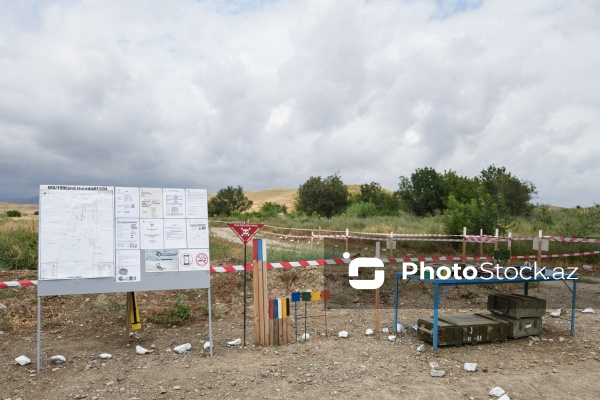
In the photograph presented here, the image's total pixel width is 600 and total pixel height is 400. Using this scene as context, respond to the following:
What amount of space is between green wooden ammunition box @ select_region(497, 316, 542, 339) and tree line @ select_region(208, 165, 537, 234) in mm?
12429

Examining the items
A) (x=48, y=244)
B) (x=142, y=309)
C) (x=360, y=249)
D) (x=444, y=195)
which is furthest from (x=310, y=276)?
(x=444, y=195)

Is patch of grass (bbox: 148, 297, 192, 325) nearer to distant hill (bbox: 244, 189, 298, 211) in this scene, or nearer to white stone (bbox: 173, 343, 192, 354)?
white stone (bbox: 173, 343, 192, 354)

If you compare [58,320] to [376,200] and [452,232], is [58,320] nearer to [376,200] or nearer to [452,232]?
[452,232]

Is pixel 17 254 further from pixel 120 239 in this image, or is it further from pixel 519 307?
pixel 519 307

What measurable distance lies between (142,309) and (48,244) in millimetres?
3127

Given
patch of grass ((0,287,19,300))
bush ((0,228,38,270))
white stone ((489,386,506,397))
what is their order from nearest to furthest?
1. white stone ((489,386,506,397))
2. patch of grass ((0,287,19,300))
3. bush ((0,228,38,270))

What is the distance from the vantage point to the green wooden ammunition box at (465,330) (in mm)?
6969

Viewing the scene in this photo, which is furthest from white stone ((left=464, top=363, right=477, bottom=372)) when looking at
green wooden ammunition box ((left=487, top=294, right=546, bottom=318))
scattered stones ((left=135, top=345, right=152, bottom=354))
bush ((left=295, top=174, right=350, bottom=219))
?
bush ((left=295, top=174, right=350, bottom=219))

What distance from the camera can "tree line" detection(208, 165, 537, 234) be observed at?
2033cm

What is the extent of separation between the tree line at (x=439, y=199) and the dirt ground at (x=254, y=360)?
1095 cm

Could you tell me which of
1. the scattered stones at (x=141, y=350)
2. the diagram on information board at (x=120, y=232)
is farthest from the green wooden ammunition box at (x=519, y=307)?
the scattered stones at (x=141, y=350)

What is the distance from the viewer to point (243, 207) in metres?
74.6

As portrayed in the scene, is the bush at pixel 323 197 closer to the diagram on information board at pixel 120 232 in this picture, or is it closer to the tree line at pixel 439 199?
the tree line at pixel 439 199

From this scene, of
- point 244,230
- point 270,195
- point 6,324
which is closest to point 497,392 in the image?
point 244,230
